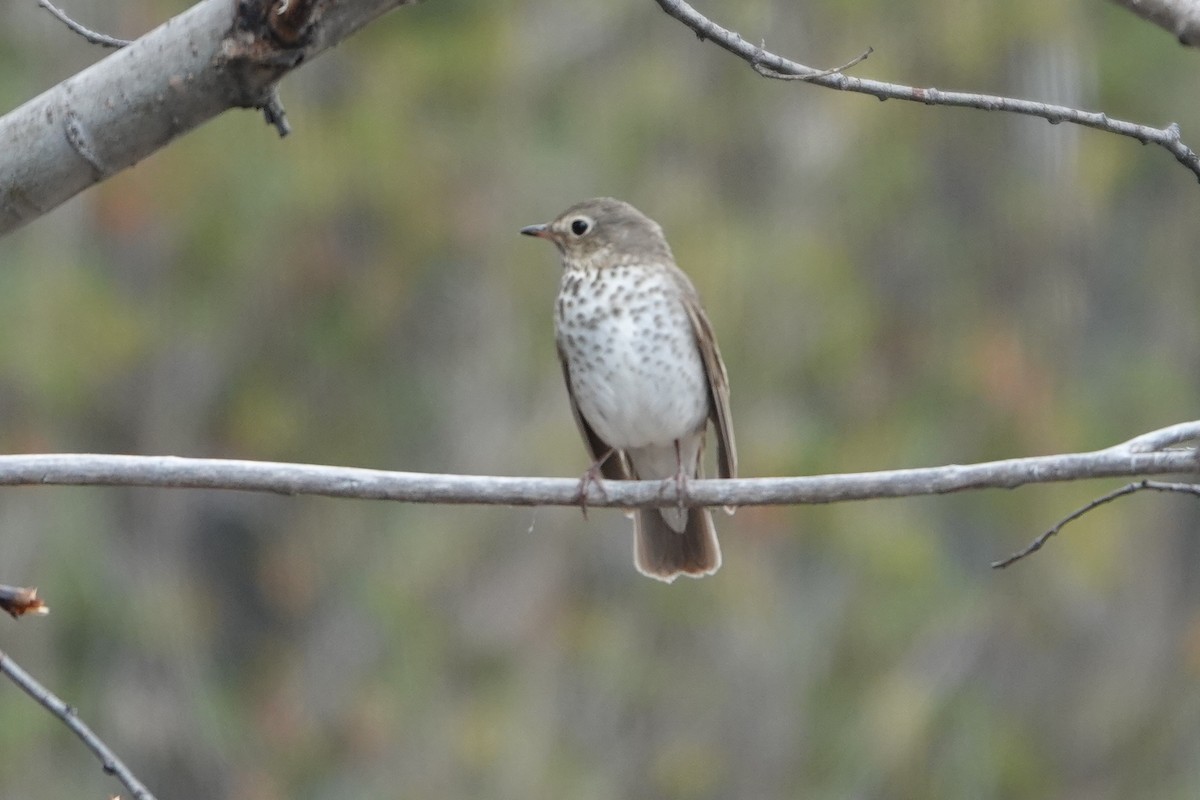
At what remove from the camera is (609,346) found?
551 centimetres

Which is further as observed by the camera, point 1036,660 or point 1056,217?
point 1036,660

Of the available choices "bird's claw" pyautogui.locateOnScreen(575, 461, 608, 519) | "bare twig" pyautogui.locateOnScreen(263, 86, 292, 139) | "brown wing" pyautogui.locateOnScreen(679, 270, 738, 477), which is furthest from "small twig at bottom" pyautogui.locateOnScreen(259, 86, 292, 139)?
"brown wing" pyautogui.locateOnScreen(679, 270, 738, 477)

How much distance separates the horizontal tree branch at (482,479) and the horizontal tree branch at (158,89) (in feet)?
1.92

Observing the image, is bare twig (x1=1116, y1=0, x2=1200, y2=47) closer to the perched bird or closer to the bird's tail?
the perched bird

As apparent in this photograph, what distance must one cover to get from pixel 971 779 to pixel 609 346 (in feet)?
22.3

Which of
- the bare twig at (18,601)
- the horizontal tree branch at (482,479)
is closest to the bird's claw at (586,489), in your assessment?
the horizontal tree branch at (482,479)

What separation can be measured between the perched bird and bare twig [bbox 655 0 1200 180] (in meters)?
2.37

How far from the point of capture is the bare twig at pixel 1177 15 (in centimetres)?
255

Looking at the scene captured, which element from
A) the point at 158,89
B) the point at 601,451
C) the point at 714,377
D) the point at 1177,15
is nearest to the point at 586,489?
the point at 714,377

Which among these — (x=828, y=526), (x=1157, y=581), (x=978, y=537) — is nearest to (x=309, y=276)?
(x=828, y=526)

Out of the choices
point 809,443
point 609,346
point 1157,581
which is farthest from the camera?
point 1157,581

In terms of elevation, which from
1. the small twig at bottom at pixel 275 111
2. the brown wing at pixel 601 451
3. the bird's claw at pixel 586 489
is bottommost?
the bird's claw at pixel 586 489

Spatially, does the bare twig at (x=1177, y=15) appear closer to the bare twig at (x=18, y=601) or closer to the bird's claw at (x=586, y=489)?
the bird's claw at (x=586, y=489)

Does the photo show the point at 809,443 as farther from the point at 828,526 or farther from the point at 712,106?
the point at 712,106
